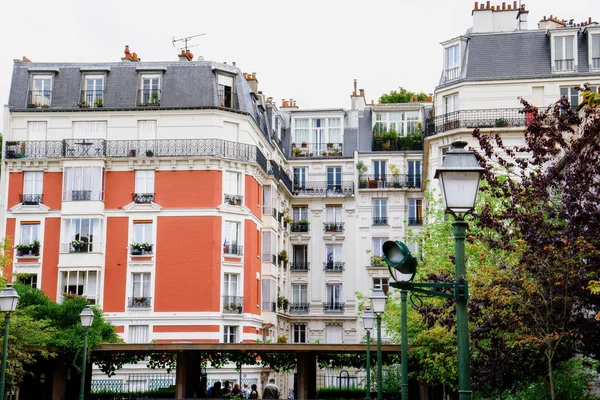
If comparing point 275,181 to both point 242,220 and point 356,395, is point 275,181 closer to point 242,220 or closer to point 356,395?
point 242,220

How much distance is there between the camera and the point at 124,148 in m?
46.2

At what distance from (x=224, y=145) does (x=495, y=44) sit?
1435 centimetres

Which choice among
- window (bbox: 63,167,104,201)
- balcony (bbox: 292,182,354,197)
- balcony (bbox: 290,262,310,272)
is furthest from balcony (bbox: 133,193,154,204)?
balcony (bbox: 292,182,354,197)

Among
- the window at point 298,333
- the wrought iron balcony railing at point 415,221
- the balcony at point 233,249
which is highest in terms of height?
the wrought iron balcony railing at point 415,221

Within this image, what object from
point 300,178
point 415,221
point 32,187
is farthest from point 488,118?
point 32,187

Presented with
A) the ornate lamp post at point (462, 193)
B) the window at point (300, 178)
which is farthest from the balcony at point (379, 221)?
the ornate lamp post at point (462, 193)

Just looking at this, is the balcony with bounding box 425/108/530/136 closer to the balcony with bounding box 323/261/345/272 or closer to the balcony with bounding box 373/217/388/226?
the balcony with bounding box 373/217/388/226

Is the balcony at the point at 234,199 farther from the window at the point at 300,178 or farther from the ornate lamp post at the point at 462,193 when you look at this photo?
the ornate lamp post at the point at 462,193

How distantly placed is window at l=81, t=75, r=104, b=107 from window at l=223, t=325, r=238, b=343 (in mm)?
13208

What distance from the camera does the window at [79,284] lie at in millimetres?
44781

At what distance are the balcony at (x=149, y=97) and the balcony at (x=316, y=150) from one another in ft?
53.8

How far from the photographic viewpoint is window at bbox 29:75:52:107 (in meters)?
47.1

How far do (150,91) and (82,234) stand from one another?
8.16 meters

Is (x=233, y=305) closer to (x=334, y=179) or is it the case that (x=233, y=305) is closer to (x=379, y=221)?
(x=379, y=221)
